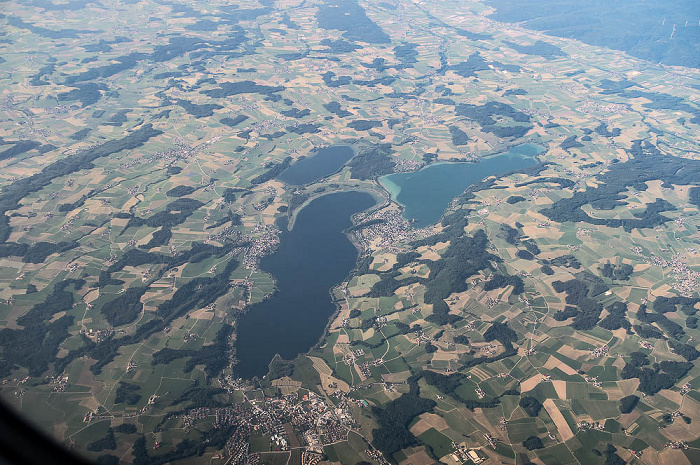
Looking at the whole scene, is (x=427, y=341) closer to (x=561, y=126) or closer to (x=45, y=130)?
(x=561, y=126)

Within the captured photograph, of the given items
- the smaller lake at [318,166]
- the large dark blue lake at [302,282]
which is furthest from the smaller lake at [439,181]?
the smaller lake at [318,166]

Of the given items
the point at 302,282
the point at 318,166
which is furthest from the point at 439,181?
the point at 302,282

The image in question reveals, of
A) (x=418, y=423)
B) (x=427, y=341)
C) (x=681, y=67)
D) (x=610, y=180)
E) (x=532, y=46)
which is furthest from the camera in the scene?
(x=532, y=46)

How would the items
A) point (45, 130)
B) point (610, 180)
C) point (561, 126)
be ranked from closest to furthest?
point (610, 180) → point (45, 130) → point (561, 126)

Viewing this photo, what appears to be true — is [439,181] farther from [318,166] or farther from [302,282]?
[302,282]

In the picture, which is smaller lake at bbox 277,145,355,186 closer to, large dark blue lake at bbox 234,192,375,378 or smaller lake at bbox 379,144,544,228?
large dark blue lake at bbox 234,192,375,378

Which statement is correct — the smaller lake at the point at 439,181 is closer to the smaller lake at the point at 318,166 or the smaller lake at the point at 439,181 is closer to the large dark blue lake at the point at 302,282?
the large dark blue lake at the point at 302,282

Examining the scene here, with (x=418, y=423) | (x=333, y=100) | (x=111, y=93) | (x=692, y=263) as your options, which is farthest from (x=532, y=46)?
(x=418, y=423)

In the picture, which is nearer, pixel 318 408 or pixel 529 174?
pixel 318 408

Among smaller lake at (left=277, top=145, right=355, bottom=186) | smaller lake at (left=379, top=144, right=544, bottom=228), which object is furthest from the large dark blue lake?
smaller lake at (left=277, top=145, right=355, bottom=186)
